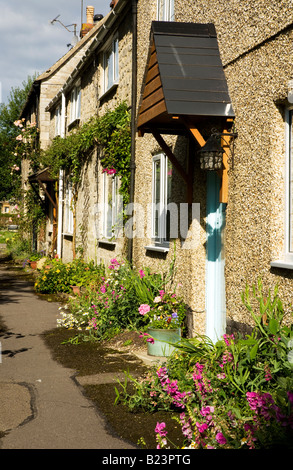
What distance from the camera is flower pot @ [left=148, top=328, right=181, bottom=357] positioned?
22.3 ft

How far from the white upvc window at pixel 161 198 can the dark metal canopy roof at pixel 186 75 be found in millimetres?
1596

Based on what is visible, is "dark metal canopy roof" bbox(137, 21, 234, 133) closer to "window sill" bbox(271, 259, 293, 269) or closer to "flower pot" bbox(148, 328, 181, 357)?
"window sill" bbox(271, 259, 293, 269)

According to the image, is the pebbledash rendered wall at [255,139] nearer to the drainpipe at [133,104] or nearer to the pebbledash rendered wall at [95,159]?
the drainpipe at [133,104]

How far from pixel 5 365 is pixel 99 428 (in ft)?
8.56

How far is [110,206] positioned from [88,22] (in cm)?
1550

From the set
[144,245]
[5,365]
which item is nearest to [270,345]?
[5,365]

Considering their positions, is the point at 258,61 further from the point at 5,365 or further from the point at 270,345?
the point at 5,365

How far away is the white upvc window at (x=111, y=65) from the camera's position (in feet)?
38.1

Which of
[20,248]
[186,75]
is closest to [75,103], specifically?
[20,248]

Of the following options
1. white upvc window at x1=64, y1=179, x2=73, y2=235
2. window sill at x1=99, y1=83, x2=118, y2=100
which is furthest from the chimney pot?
window sill at x1=99, y1=83, x2=118, y2=100

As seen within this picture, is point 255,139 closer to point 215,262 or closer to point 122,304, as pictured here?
point 215,262

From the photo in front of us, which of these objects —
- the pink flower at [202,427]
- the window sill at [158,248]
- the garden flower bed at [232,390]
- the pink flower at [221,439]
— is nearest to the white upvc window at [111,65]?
the window sill at [158,248]

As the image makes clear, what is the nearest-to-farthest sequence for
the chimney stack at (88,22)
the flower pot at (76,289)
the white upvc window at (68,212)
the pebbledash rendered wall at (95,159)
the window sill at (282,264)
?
the window sill at (282,264) → the pebbledash rendered wall at (95,159) → the flower pot at (76,289) → the white upvc window at (68,212) → the chimney stack at (88,22)

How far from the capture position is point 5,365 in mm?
6723
